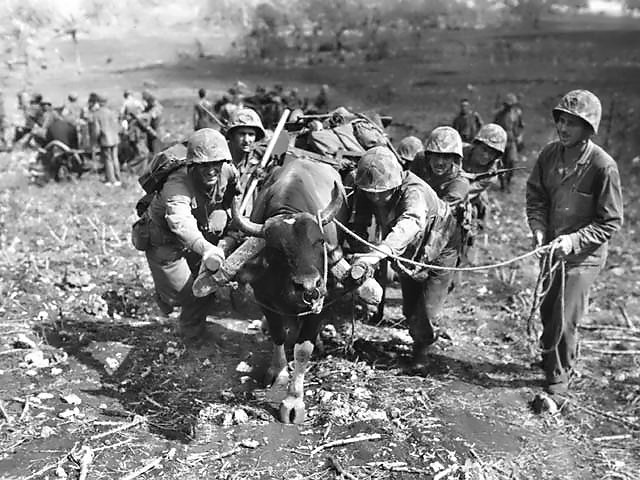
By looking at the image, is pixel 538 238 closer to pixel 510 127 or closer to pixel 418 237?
pixel 418 237

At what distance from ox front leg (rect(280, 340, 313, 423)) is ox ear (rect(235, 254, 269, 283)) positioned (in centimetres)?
89

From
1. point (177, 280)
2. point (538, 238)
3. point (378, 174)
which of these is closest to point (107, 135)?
point (177, 280)

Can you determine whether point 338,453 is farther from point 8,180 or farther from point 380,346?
point 8,180

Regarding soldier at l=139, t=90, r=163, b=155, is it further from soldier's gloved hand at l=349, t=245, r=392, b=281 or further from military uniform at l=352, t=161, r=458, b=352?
soldier's gloved hand at l=349, t=245, r=392, b=281

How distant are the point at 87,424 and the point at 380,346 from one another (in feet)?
9.45

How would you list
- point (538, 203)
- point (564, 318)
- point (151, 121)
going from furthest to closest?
point (151, 121)
point (538, 203)
point (564, 318)

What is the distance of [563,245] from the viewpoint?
5215 millimetres

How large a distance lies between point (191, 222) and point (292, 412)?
1703mm

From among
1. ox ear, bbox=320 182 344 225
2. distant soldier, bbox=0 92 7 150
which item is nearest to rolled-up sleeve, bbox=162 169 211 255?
ox ear, bbox=320 182 344 225

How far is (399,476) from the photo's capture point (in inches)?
187

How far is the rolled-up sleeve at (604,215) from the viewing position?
5332 mm

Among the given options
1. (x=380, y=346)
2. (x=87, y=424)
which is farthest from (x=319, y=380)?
(x=87, y=424)

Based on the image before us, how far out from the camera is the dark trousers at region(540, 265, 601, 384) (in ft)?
18.5

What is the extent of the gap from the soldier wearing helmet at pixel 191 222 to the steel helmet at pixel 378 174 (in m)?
1.10
